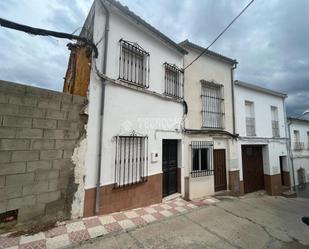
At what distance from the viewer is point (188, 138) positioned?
7.79 m

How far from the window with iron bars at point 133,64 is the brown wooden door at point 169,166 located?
2.63m

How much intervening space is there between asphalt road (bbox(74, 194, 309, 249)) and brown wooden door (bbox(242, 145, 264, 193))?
176 inches

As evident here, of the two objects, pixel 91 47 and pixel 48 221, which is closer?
pixel 48 221

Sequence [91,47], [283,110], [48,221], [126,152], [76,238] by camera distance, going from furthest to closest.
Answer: [283,110]
[126,152]
[91,47]
[48,221]
[76,238]

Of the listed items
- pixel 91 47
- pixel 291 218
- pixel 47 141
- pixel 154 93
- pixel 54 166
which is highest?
pixel 91 47

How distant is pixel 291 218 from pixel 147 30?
27.4ft

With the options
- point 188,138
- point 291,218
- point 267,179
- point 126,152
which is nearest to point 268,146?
point 267,179

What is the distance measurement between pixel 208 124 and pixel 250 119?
3.83 meters

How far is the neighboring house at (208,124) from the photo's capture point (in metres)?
7.82

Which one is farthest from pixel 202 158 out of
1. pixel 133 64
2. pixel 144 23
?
pixel 144 23

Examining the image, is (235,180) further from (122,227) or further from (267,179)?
(122,227)

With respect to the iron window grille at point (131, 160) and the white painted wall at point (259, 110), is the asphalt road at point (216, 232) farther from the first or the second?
the white painted wall at point (259, 110)

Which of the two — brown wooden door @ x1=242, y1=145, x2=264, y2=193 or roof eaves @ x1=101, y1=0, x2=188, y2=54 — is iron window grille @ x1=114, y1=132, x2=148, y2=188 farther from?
brown wooden door @ x1=242, y1=145, x2=264, y2=193

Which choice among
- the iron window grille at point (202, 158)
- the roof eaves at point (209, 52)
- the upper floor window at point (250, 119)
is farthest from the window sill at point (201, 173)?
the roof eaves at point (209, 52)
